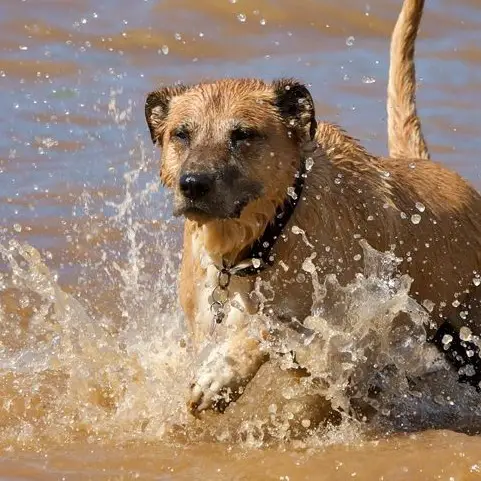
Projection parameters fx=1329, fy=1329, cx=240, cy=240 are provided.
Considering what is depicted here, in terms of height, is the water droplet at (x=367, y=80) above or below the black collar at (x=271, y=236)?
above

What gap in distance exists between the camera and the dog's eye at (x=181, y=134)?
6.26 metres

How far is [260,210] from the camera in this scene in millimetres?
6219

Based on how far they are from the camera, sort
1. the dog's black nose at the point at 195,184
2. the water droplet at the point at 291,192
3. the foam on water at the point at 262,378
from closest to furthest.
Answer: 1. the dog's black nose at the point at 195,184
2. the water droplet at the point at 291,192
3. the foam on water at the point at 262,378

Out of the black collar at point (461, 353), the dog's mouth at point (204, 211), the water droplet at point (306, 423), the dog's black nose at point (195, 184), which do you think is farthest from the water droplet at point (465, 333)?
the dog's black nose at point (195, 184)

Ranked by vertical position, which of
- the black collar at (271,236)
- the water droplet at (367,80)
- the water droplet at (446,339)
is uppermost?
the water droplet at (367,80)

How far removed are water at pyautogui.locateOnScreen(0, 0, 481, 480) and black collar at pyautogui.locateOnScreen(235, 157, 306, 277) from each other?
32 cm

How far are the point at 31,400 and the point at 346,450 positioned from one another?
5.66ft

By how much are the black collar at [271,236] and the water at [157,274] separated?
0.32m

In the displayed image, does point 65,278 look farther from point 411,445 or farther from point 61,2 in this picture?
point 61,2

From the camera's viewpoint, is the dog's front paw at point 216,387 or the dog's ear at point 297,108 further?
the dog's ear at point 297,108

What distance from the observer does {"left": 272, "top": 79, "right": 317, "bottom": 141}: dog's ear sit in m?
6.36

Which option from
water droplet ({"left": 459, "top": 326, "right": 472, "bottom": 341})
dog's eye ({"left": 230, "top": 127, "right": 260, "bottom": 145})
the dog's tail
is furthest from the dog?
the dog's tail

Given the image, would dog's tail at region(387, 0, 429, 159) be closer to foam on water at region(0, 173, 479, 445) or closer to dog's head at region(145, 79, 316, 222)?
foam on water at region(0, 173, 479, 445)

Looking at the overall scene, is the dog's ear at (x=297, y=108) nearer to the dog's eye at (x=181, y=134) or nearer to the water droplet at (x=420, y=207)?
the dog's eye at (x=181, y=134)
